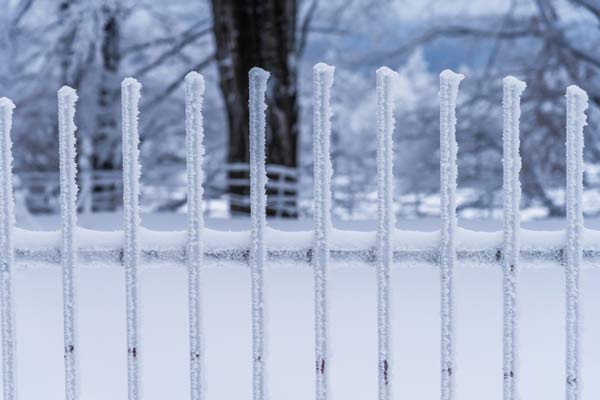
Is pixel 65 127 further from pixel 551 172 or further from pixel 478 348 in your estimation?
pixel 551 172

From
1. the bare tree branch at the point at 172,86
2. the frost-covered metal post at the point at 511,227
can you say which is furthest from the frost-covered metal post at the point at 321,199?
the bare tree branch at the point at 172,86

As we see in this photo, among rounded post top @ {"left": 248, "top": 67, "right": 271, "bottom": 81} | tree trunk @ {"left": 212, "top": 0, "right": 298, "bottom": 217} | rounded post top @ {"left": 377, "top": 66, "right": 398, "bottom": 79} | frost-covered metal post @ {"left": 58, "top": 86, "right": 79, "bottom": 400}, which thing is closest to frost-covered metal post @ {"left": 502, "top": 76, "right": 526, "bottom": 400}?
rounded post top @ {"left": 377, "top": 66, "right": 398, "bottom": 79}

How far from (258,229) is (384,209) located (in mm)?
413

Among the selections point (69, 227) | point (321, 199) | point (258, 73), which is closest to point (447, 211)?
Result: point (321, 199)

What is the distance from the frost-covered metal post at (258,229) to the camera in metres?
2.78

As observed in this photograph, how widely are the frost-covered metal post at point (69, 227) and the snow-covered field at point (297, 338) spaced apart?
0.18 metres

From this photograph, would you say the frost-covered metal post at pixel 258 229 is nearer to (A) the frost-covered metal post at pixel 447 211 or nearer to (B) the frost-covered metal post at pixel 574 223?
(A) the frost-covered metal post at pixel 447 211

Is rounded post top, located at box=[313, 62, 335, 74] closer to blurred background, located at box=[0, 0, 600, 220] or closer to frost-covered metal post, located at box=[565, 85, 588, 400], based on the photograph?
frost-covered metal post, located at box=[565, 85, 588, 400]

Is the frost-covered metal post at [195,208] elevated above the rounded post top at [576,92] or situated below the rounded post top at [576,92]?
below

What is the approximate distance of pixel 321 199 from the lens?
9.29 feet

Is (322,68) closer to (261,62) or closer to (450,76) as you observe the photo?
(450,76)

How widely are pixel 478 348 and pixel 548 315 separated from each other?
2.57 ft

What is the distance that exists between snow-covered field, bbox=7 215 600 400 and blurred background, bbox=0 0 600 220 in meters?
6.73

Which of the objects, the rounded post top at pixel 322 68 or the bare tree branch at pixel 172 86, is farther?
the bare tree branch at pixel 172 86
